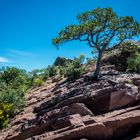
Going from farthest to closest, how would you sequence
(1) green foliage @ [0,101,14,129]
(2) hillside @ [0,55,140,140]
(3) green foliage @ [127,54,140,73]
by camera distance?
(3) green foliage @ [127,54,140,73], (1) green foliage @ [0,101,14,129], (2) hillside @ [0,55,140,140]

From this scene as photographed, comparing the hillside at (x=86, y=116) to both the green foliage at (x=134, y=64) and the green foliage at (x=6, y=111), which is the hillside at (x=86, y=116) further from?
the green foliage at (x=134, y=64)

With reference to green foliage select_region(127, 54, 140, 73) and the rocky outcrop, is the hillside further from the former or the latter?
green foliage select_region(127, 54, 140, 73)

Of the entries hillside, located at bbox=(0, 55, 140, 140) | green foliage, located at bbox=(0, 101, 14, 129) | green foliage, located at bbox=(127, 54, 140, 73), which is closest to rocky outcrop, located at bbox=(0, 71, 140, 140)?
hillside, located at bbox=(0, 55, 140, 140)

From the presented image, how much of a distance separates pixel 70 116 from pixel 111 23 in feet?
34.8

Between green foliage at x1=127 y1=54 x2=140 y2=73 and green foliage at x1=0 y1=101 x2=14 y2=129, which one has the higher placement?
green foliage at x1=127 y1=54 x2=140 y2=73

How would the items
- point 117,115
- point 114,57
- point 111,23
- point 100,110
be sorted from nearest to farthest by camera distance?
point 117,115 < point 100,110 < point 111,23 < point 114,57

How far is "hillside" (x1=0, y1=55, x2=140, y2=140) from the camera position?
42.7ft

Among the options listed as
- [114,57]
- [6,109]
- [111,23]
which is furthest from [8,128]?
[114,57]

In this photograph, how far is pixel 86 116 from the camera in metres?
15.1

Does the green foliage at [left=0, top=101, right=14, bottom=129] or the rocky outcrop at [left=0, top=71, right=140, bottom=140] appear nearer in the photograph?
the rocky outcrop at [left=0, top=71, right=140, bottom=140]

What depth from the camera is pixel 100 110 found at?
53.7 feet

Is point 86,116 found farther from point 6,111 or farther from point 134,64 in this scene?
point 134,64

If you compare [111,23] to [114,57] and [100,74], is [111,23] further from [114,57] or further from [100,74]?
[114,57]

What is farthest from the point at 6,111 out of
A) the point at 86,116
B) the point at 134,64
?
the point at 134,64
